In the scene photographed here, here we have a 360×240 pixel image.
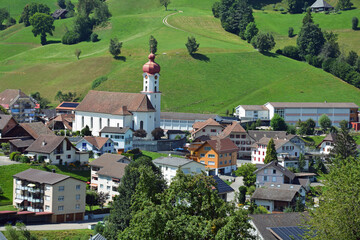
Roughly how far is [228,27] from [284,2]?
31668 millimetres

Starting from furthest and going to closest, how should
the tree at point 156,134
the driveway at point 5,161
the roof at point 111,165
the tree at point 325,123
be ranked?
the tree at point 325,123 < the tree at point 156,134 < the driveway at point 5,161 < the roof at point 111,165

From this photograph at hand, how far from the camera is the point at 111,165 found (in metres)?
69.7

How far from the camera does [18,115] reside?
4385 inches

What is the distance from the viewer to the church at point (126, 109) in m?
97.6

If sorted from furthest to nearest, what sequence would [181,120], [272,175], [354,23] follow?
1. [354,23]
2. [181,120]
3. [272,175]

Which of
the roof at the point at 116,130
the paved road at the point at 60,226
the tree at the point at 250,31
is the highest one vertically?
the tree at the point at 250,31

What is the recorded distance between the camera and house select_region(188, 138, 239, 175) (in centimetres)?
8281

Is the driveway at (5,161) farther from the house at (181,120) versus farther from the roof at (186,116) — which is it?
the roof at (186,116)

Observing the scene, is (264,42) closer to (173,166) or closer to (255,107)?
(255,107)

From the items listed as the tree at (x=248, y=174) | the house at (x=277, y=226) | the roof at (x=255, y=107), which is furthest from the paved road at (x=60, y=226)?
the roof at (x=255, y=107)

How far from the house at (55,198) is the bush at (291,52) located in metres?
107

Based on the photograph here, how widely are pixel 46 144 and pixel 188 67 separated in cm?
7226

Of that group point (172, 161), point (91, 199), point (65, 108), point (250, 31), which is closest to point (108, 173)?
point (91, 199)

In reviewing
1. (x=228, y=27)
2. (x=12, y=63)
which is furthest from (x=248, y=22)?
(x=12, y=63)
